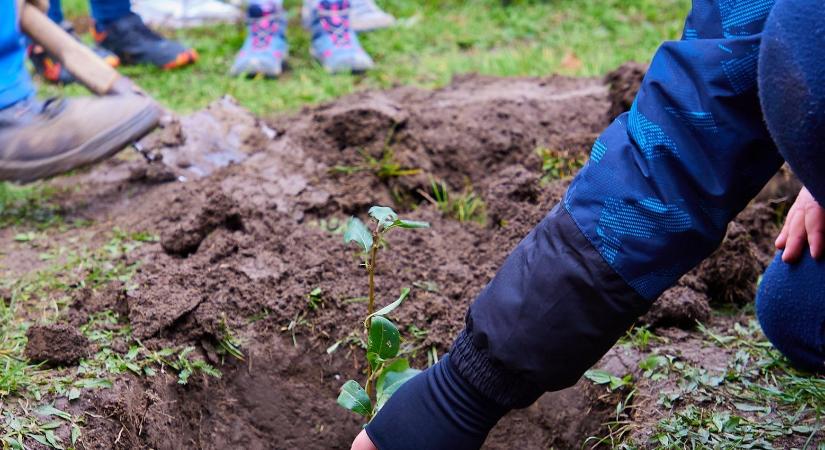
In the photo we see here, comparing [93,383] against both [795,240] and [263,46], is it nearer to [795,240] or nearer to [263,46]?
[795,240]

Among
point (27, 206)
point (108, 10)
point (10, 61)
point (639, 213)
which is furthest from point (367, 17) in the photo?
point (639, 213)

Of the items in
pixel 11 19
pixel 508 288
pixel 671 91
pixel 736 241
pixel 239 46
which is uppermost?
pixel 671 91

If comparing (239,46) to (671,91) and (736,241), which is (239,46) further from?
(671,91)

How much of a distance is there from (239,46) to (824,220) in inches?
141

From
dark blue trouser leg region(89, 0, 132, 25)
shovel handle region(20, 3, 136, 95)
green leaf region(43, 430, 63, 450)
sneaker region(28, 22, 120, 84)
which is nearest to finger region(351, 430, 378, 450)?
green leaf region(43, 430, 63, 450)

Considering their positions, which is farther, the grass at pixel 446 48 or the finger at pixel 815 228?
the grass at pixel 446 48

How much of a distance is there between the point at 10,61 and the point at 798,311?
2.47 m

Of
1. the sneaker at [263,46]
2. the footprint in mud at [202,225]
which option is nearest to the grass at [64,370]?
the footprint in mud at [202,225]

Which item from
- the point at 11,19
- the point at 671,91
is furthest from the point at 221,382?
the point at 11,19

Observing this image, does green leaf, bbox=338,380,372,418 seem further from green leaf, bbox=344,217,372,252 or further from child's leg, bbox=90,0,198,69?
child's leg, bbox=90,0,198,69

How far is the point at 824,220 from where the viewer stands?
1.88 meters

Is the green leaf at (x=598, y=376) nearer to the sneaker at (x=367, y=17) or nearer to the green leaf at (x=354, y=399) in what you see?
the green leaf at (x=354, y=399)

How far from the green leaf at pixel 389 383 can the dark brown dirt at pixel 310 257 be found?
36cm

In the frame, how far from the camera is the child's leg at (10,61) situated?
292 cm
